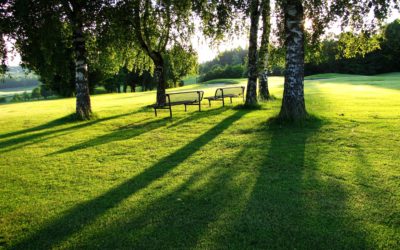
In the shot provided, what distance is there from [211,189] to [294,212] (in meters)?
1.57

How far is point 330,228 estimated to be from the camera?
4203mm

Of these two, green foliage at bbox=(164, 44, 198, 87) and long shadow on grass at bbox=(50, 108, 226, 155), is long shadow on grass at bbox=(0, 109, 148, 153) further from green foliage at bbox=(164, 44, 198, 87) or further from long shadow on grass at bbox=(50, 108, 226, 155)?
green foliage at bbox=(164, 44, 198, 87)

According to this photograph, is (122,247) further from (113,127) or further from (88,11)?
(88,11)

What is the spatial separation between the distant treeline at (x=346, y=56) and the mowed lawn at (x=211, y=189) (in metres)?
3.16

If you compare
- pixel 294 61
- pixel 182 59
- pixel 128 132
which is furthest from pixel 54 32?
pixel 294 61

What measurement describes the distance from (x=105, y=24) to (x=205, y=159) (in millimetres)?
10344

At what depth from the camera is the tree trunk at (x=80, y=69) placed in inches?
579

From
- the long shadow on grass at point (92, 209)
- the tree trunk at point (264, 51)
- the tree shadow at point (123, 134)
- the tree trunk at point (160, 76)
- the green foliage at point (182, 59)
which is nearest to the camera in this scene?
the long shadow on grass at point (92, 209)

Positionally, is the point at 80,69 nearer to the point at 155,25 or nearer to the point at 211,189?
the point at 155,25

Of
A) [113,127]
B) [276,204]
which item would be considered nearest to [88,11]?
[113,127]

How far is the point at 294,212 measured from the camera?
4680 mm

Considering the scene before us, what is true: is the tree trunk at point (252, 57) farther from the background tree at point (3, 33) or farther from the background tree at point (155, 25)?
the background tree at point (3, 33)

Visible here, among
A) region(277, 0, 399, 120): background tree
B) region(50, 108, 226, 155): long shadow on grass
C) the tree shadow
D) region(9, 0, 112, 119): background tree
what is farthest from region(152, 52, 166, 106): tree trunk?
region(277, 0, 399, 120): background tree

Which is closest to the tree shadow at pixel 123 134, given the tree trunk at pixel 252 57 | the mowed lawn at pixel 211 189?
the mowed lawn at pixel 211 189
